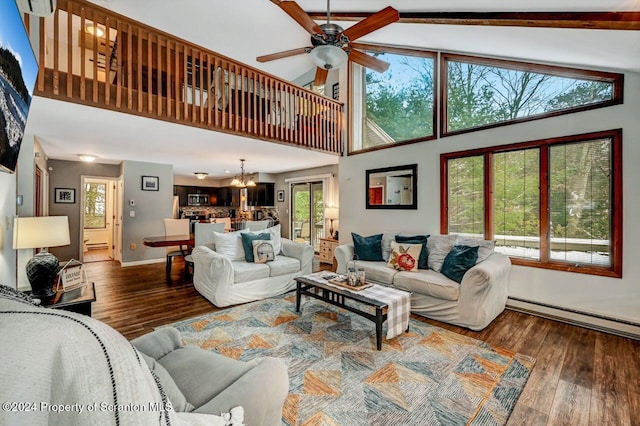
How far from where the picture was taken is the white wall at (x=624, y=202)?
2771 millimetres

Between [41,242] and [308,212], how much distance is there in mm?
5480

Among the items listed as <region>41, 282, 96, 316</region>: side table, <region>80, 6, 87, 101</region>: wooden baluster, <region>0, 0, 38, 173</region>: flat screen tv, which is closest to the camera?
<region>0, 0, 38, 173</region>: flat screen tv

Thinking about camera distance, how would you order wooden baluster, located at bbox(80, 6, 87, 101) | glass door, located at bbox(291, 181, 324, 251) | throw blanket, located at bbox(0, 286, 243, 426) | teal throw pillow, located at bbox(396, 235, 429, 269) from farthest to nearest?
glass door, located at bbox(291, 181, 324, 251), teal throw pillow, located at bbox(396, 235, 429, 269), wooden baluster, located at bbox(80, 6, 87, 101), throw blanket, located at bbox(0, 286, 243, 426)

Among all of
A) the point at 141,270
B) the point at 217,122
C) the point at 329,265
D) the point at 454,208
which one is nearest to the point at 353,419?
the point at 454,208

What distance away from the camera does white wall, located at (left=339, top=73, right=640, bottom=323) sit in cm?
277

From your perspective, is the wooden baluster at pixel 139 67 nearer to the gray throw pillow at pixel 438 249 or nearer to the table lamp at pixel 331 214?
the gray throw pillow at pixel 438 249

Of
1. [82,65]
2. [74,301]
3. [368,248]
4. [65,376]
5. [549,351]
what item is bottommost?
[549,351]

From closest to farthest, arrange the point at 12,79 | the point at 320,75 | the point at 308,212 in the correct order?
1. the point at 12,79
2. the point at 320,75
3. the point at 308,212

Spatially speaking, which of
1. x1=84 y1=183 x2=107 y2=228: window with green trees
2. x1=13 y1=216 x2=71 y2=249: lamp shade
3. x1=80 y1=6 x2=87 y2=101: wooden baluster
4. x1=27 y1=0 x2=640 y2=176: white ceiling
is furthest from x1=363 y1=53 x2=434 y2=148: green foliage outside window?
x1=84 y1=183 x2=107 y2=228: window with green trees

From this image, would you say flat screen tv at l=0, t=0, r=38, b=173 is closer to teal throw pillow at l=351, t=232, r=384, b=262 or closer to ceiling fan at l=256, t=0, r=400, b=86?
ceiling fan at l=256, t=0, r=400, b=86

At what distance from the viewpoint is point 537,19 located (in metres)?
2.35

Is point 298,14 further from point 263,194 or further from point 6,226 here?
point 263,194

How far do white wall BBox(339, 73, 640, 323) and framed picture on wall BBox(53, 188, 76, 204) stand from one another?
681 cm

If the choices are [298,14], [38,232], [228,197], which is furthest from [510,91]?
[228,197]
